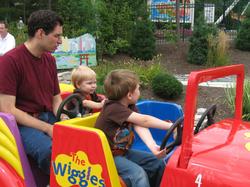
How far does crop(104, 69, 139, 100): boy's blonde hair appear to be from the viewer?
250 centimetres

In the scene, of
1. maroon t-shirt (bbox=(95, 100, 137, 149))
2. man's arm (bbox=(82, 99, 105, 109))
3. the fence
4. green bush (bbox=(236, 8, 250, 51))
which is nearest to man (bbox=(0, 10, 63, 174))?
maroon t-shirt (bbox=(95, 100, 137, 149))

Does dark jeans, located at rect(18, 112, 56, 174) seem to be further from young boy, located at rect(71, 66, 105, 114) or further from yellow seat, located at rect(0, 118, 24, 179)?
young boy, located at rect(71, 66, 105, 114)

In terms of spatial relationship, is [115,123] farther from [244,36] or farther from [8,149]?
[244,36]

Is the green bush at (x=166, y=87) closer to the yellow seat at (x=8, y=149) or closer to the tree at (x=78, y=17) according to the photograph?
the tree at (x=78, y=17)

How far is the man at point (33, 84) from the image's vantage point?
2.72m

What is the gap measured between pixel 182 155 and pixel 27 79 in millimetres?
1283

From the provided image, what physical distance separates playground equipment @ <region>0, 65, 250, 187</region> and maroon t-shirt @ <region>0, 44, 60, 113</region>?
25 cm

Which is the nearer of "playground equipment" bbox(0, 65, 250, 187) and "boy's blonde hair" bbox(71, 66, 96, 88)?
"playground equipment" bbox(0, 65, 250, 187)

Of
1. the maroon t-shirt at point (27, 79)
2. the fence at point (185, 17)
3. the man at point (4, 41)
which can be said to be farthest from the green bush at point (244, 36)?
the maroon t-shirt at point (27, 79)

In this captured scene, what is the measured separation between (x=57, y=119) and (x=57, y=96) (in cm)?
34

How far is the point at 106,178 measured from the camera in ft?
7.55

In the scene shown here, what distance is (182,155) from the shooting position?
2.04m

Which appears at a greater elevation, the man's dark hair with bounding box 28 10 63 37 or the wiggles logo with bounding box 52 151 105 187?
the man's dark hair with bounding box 28 10 63 37

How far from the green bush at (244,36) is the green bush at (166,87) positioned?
667 centimetres
